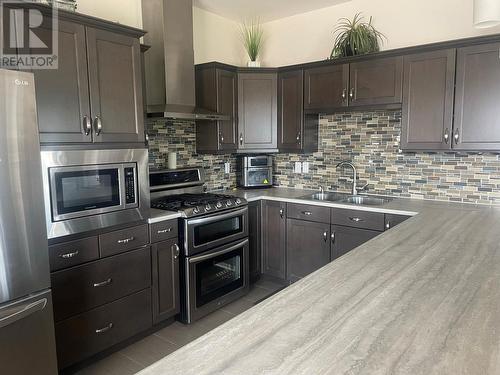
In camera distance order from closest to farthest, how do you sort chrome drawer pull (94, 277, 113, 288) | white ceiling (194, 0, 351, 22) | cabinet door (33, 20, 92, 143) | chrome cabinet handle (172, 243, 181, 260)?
cabinet door (33, 20, 92, 143) < chrome drawer pull (94, 277, 113, 288) < chrome cabinet handle (172, 243, 181, 260) < white ceiling (194, 0, 351, 22)

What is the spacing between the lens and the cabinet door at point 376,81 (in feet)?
9.88

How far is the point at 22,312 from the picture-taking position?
1.76m

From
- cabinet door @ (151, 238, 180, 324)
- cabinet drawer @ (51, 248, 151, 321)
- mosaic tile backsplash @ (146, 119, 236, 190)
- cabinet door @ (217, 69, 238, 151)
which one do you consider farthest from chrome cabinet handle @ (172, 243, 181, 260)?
cabinet door @ (217, 69, 238, 151)

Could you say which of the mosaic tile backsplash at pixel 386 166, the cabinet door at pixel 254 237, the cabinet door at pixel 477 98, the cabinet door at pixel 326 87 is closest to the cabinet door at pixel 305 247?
the cabinet door at pixel 254 237

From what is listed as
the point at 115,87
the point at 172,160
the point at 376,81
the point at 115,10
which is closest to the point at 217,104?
the point at 172,160

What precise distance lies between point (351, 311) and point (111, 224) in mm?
1744

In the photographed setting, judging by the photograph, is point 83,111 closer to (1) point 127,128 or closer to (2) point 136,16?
(1) point 127,128

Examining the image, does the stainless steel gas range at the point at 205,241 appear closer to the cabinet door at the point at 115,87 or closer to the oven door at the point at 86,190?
the oven door at the point at 86,190

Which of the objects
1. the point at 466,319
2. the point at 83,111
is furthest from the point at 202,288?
the point at 466,319

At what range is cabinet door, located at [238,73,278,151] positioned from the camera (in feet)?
12.1

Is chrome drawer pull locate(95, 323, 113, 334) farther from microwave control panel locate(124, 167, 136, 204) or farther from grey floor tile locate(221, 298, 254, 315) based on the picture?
grey floor tile locate(221, 298, 254, 315)

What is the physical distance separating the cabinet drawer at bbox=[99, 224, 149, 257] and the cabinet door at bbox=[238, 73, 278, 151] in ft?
5.01

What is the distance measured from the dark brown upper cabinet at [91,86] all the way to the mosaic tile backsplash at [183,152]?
0.69 meters

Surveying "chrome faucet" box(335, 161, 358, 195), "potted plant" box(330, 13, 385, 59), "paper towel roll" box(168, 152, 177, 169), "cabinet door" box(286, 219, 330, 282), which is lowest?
"cabinet door" box(286, 219, 330, 282)
